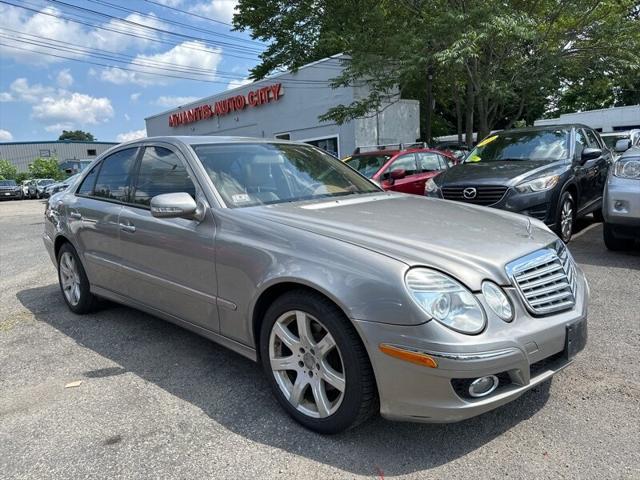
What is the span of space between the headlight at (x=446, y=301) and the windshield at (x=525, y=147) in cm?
529

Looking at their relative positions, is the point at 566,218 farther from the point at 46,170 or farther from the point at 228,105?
the point at 46,170

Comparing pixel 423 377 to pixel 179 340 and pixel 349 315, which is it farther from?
pixel 179 340

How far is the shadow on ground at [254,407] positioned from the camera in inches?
95.2

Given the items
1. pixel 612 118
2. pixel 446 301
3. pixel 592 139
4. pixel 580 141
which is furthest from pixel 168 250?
pixel 612 118

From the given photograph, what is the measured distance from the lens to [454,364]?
2.12 m

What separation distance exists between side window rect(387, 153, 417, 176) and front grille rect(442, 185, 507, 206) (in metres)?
2.49

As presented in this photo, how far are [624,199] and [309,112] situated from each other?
16407 mm

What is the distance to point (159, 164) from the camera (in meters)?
3.66


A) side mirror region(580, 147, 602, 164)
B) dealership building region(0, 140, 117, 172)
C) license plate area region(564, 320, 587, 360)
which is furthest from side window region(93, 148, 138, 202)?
dealership building region(0, 140, 117, 172)

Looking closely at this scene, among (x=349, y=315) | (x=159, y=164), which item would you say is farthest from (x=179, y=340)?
(x=349, y=315)

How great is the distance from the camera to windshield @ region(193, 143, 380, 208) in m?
3.26

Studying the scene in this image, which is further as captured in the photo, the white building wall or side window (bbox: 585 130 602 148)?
the white building wall

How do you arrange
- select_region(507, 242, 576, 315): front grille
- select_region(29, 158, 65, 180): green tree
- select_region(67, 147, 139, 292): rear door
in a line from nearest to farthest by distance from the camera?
select_region(507, 242, 576, 315): front grille → select_region(67, 147, 139, 292): rear door → select_region(29, 158, 65, 180): green tree

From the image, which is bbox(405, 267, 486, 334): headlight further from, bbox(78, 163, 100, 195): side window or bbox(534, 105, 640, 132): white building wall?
bbox(534, 105, 640, 132): white building wall
